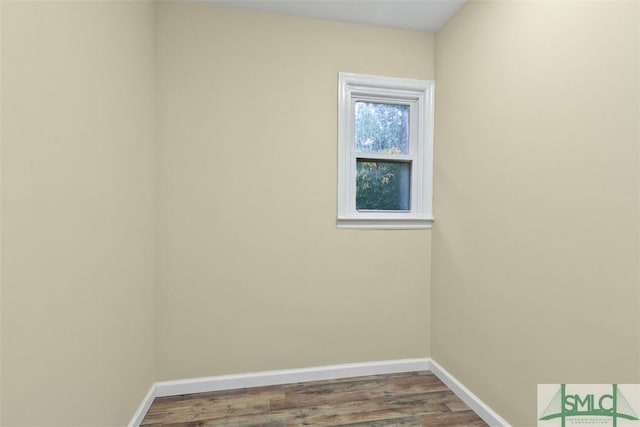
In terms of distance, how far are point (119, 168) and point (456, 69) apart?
6.87ft

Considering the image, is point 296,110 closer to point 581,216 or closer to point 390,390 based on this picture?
point 581,216

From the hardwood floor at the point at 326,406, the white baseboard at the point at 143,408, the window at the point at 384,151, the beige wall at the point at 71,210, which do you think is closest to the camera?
the beige wall at the point at 71,210

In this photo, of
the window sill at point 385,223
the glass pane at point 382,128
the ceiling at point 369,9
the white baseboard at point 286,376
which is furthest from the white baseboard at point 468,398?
the ceiling at point 369,9

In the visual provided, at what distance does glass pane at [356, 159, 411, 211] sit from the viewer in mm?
2375

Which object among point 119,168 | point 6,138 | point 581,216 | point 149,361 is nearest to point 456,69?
point 581,216

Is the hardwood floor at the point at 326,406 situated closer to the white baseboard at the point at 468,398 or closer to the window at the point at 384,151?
the white baseboard at the point at 468,398

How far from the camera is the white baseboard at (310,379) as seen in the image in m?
1.92

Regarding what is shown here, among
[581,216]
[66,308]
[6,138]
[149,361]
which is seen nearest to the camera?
[6,138]

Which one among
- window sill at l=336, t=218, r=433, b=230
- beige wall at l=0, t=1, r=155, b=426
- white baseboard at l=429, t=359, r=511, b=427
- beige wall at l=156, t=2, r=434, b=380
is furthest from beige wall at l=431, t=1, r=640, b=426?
beige wall at l=0, t=1, r=155, b=426

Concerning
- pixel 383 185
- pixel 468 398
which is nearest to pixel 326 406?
pixel 468 398

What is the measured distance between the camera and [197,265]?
2059 millimetres

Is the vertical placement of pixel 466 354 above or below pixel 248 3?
below

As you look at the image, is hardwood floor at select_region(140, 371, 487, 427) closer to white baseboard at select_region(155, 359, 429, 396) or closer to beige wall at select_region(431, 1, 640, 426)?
white baseboard at select_region(155, 359, 429, 396)

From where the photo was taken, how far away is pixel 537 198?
4.92 ft
